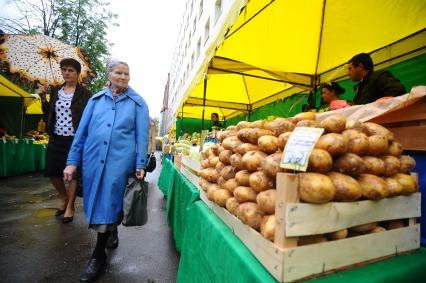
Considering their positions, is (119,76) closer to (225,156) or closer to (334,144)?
(225,156)

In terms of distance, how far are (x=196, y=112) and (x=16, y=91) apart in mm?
6932

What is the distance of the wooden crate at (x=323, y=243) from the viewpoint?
922 millimetres

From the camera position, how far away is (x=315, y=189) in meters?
0.95

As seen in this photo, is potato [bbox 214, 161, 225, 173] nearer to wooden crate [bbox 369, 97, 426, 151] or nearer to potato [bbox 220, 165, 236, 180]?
potato [bbox 220, 165, 236, 180]

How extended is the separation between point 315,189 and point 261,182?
1.08 ft

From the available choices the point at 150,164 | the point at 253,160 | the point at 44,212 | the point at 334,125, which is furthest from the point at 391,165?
the point at 44,212

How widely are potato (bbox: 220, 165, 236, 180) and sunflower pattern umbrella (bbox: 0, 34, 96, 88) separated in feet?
18.7

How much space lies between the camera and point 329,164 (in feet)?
3.48

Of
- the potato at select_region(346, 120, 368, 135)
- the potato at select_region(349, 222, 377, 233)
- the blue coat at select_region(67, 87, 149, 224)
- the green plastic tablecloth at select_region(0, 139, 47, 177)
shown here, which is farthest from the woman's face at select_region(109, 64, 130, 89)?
the green plastic tablecloth at select_region(0, 139, 47, 177)

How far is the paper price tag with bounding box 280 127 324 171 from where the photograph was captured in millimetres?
975

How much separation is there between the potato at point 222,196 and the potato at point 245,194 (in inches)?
5.9

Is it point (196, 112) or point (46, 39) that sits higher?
point (46, 39)

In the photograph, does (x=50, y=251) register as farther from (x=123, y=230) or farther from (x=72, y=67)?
(x=72, y=67)

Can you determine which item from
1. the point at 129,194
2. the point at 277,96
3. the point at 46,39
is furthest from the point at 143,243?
the point at 46,39
